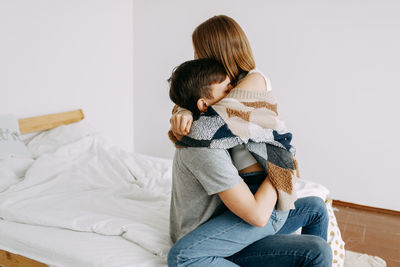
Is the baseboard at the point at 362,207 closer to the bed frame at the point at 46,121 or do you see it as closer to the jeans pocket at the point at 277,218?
the jeans pocket at the point at 277,218

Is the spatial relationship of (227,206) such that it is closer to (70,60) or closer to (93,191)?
(93,191)

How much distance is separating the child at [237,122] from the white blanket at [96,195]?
1.53 ft

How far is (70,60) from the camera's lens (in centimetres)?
264

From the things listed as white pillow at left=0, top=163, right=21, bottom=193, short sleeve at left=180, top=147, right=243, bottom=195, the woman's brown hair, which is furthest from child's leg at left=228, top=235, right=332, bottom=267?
white pillow at left=0, top=163, right=21, bottom=193

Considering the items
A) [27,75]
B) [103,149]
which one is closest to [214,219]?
[103,149]

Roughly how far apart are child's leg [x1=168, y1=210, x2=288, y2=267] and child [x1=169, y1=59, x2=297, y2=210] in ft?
0.46

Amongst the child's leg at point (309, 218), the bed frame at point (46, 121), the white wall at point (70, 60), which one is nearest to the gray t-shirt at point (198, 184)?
the child's leg at point (309, 218)

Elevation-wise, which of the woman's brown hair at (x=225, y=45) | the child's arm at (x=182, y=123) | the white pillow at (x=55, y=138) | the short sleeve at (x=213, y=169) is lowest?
the white pillow at (x=55, y=138)

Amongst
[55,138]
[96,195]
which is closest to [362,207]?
[96,195]

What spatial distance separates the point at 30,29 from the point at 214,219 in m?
1.90

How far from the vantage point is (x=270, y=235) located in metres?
1.14

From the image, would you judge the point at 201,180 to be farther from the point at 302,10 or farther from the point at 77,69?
the point at 302,10

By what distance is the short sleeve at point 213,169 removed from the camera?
1008mm

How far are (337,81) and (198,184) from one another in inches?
80.8
